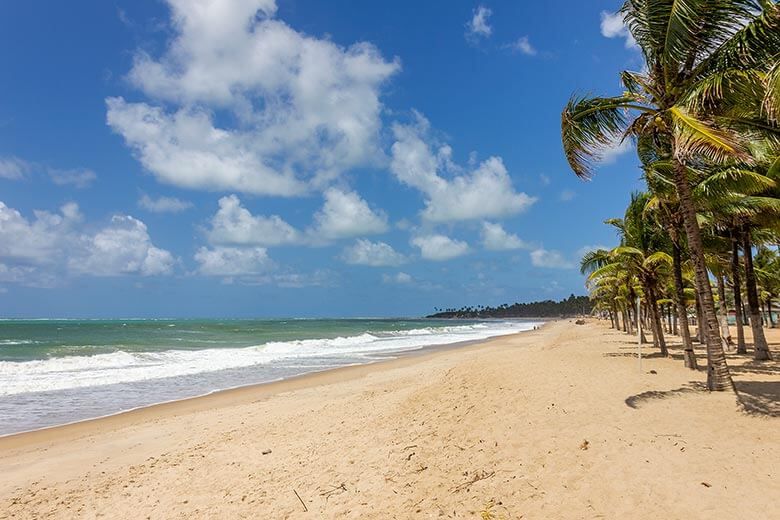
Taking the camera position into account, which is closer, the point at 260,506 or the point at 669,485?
the point at 669,485

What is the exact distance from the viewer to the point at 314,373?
66.5 ft

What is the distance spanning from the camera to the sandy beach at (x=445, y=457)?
16.4 ft

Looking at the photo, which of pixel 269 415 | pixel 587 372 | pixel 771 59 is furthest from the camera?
pixel 587 372

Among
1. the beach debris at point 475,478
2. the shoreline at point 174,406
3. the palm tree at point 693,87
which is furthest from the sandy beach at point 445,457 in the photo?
the palm tree at point 693,87

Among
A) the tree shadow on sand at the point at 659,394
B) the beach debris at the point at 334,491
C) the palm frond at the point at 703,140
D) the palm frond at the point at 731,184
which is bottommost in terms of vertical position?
the beach debris at the point at 334,491

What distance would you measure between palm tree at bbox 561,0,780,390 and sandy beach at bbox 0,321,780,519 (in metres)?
2.55

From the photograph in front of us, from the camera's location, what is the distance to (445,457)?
6.38m

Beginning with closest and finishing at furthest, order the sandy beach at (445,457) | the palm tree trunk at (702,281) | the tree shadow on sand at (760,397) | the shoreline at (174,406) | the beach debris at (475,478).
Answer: the sandy beach at (445,457) < the beach debris at (475,478) < the tree shadow on sand at (760,397) < the palm tree trunk at (702,281) < the shoreline at (174,406)

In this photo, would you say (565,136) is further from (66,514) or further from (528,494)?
(66,514)

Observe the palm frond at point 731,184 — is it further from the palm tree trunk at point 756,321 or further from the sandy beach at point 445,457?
the palm tree trunk at point 756,321

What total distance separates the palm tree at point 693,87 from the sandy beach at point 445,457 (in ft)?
8.36

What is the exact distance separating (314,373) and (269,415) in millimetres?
9542

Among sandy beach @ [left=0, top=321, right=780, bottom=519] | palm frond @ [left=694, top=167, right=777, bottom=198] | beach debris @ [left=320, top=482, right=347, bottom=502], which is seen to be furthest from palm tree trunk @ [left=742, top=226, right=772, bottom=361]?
beach debris @ [left=320, top=482, right=347, bottom=502]

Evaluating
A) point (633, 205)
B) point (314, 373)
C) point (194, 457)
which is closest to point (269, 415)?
point (194, 457)
